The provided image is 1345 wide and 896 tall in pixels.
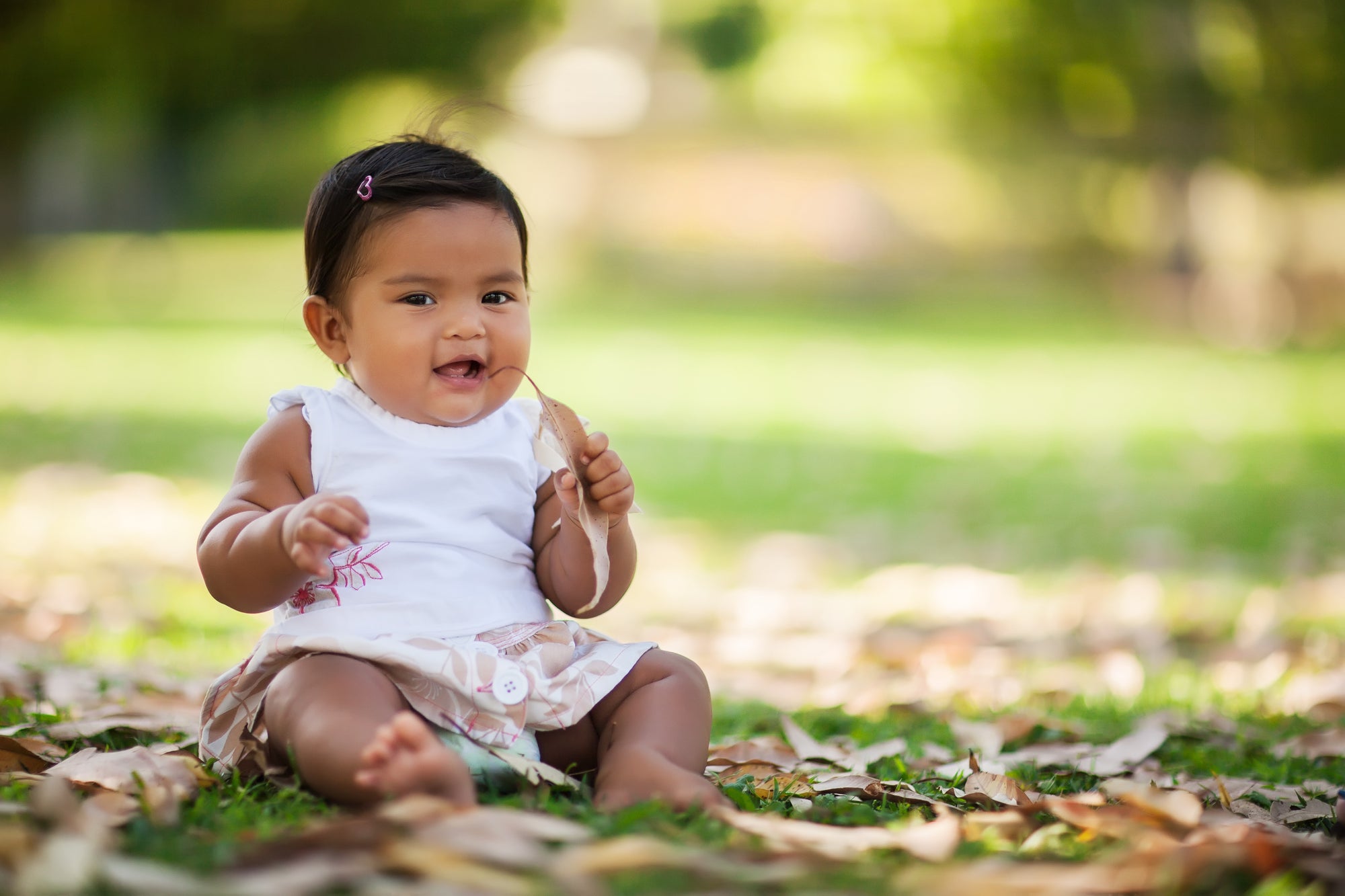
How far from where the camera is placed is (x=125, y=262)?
24562 mm

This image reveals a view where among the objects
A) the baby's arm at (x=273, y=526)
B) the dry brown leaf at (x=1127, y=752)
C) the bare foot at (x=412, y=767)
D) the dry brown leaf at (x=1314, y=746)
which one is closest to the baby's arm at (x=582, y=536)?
the baby's arm at (x=273, y=526)

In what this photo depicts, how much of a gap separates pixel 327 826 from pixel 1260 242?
74.9ft

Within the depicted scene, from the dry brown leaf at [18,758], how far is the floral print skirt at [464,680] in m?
0.28

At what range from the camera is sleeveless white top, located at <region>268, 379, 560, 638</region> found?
250cm

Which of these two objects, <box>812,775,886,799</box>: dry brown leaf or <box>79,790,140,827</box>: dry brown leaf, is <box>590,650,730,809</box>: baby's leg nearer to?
<box>812,775,886,799</box>: dry brown leaf

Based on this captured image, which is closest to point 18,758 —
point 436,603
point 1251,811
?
point 436,603

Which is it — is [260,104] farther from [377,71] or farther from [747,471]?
[747,471]

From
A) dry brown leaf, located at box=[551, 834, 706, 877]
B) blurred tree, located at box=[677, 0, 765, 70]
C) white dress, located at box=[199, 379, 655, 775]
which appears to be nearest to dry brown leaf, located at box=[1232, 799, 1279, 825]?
white dress, located at box=[199, 379, 655, 775]

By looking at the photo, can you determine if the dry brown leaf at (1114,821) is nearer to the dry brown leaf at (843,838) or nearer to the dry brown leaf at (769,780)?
the dry brown leaf at (843,838)

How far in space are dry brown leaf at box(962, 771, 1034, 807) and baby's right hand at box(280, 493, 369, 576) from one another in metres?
1.16

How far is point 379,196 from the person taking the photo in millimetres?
2648

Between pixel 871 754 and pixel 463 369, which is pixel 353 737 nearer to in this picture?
pixel 463 369

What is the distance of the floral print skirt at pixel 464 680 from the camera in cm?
237

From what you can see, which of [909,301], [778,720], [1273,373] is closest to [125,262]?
[909,301]
